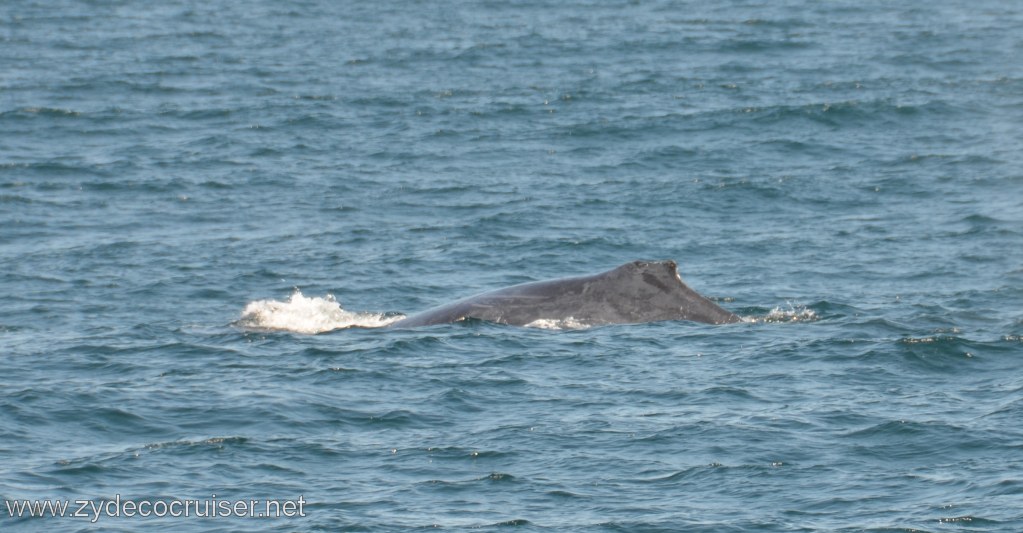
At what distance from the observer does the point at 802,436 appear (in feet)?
57.4

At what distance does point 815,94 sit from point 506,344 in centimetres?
2583

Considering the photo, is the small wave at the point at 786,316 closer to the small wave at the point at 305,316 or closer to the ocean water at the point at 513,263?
the ocean water at the point at 513,263

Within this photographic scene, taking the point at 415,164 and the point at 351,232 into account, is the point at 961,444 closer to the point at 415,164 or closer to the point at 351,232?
the point at 351,232

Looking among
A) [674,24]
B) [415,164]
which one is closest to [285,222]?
[415,164]

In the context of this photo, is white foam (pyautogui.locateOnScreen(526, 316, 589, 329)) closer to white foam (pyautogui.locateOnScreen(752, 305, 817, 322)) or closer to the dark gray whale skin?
the dark gray whale skin

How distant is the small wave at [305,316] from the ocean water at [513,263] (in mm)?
94

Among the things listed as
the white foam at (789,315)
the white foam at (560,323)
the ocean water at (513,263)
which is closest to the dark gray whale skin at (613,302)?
the white foam at (560,323)

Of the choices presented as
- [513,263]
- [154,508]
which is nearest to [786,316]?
[513,263]

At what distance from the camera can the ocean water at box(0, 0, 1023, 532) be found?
648 inches

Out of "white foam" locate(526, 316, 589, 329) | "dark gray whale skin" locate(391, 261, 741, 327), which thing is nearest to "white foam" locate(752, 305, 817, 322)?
"dark gray whale skin" locate(391, 261, 741, 327)

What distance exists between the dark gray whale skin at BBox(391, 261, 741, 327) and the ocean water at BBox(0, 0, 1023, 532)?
361 mm

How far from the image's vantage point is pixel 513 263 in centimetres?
2950

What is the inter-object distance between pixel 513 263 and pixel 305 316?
212 inches

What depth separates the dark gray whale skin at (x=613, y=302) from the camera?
22688mm
